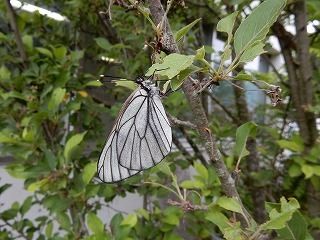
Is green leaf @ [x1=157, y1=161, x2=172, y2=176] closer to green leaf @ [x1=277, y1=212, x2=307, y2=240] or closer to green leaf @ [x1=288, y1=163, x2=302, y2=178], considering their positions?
green leaf @ [x1=277, y1=212, x2=307, y2=240]

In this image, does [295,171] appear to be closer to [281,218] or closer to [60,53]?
[281,218]

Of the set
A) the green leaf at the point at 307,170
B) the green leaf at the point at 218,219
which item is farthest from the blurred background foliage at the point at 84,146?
the green leaf at the point at 218,219

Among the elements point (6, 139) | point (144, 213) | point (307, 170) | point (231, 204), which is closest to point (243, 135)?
point (231, 204)

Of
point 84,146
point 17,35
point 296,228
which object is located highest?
point 17,35

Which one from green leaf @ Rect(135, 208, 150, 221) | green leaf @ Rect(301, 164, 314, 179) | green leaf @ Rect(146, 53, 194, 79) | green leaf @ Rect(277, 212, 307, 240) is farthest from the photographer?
green leaf @ Rect(135, 208, 150, 221)

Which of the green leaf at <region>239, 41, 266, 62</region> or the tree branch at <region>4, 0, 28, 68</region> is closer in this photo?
the green leaf at <region>239, 41, 266, 62</region>

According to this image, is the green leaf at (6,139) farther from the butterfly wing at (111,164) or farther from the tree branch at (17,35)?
the butterfly wing at (111,164)

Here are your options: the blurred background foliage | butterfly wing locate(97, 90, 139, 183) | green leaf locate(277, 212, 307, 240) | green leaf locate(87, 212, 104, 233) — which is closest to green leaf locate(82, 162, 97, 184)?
Result: the blurred background foliage
